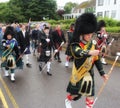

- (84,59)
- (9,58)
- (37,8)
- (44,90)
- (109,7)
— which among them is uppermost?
(84,59)

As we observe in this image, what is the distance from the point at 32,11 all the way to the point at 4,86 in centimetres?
6440

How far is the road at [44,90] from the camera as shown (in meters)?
7.84

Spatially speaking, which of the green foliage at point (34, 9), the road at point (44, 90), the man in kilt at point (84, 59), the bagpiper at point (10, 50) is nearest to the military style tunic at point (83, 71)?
the man in kilt at point (84, 59)

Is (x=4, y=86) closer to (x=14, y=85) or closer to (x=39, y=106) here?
(x=14, y=85)

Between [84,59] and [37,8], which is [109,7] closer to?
[37,8]

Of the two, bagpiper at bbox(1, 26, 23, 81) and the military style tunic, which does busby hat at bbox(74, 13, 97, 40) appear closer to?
the military style tunic

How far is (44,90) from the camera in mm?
9289

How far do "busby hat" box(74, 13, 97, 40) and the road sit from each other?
2300 millimetres

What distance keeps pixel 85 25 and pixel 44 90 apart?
386 cm

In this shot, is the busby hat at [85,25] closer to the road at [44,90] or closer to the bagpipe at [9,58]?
the road at [44,90]

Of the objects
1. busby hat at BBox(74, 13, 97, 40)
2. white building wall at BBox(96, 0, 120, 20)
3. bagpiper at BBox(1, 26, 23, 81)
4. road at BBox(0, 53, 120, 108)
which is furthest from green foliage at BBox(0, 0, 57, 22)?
busby hat at BBox(74, 13, 97, 40)

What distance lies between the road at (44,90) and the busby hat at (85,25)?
2.30m

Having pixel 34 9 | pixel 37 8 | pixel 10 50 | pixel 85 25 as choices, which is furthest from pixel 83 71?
pixel 37 8

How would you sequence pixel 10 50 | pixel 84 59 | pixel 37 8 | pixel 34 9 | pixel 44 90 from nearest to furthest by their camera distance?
pixel 84 59
pixel 44 90
pixel 10 50
pixel 34 9
pixel 37 8
